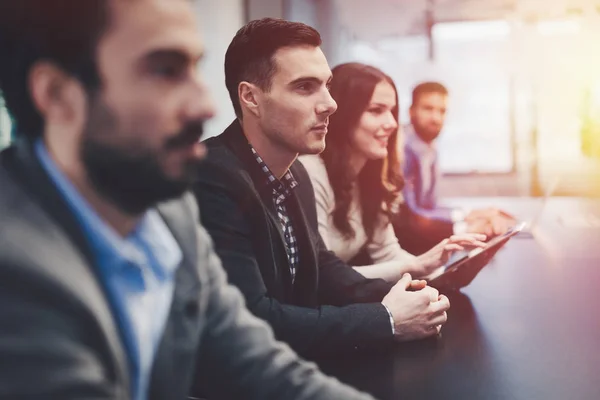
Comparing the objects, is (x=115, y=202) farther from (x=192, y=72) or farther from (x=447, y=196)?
(x=447, y=196)

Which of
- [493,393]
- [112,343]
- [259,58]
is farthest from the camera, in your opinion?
[259,58]

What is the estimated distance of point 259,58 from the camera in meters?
1.22

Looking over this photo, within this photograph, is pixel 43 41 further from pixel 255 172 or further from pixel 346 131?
pixel 346 131

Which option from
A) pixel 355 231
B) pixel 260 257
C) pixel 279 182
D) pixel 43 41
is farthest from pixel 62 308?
pixel 355 231

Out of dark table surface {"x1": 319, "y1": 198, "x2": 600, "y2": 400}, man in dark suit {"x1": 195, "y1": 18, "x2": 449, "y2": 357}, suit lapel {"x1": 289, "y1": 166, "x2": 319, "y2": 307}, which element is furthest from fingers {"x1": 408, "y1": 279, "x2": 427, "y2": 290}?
suit lapel {"x1": 289, "y1": 166, "x2": 319, "y2": 307}

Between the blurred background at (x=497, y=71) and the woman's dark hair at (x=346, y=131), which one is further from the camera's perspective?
the blurred background at (x=497, y=71)

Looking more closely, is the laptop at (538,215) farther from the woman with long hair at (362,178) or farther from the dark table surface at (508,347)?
the woman with long hair at (362,178)

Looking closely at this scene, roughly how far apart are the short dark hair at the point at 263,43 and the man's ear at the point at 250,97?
0.03ft

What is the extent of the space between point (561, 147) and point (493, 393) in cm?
209

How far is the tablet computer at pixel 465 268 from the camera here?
1.44 meters

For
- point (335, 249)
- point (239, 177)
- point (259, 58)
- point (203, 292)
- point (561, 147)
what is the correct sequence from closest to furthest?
point (203, 292)
point (239, 177)
point (259, 58)
point (335, 249)
point (561, 147)

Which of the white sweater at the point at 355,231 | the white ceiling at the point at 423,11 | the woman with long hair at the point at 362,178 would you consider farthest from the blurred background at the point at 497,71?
the white sweater at the point at 355,231

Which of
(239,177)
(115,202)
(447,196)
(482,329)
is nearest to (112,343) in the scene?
(115,202)

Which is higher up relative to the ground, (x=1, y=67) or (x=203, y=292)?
(x=1, y=67)
